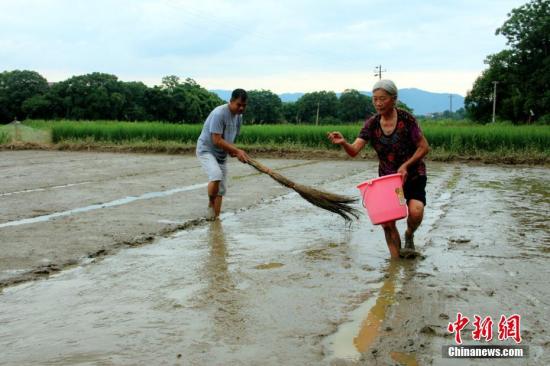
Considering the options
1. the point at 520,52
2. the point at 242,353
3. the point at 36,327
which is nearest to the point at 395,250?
the point at 242,353

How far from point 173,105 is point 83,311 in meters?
58.5

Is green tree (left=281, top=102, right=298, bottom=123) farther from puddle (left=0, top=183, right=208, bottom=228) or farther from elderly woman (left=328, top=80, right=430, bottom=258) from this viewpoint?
elderly woman (left=328, top=80, right=430, bottom=258)

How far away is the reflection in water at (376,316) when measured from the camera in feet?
9.31

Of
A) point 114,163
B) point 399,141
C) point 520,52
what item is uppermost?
point 520,52

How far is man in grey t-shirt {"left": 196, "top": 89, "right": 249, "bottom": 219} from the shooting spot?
20.5 ft

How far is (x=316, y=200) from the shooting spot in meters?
5.88

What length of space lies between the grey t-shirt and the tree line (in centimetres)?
3407

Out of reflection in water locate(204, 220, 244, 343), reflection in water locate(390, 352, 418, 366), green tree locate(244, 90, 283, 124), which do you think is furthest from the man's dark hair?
green tree locate(244, 90, 283, 124)

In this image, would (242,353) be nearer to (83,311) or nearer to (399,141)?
(83,311)

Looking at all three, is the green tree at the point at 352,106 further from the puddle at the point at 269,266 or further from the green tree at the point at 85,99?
the puddle at the point at 269,266

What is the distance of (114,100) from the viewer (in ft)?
175

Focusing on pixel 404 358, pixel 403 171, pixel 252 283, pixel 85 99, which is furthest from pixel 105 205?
pixel 85 99

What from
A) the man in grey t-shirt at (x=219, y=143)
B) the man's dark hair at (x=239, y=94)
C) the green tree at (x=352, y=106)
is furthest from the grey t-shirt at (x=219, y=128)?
the green tree at (x=352, y=106)

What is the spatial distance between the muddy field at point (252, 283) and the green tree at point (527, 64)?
136 ft
